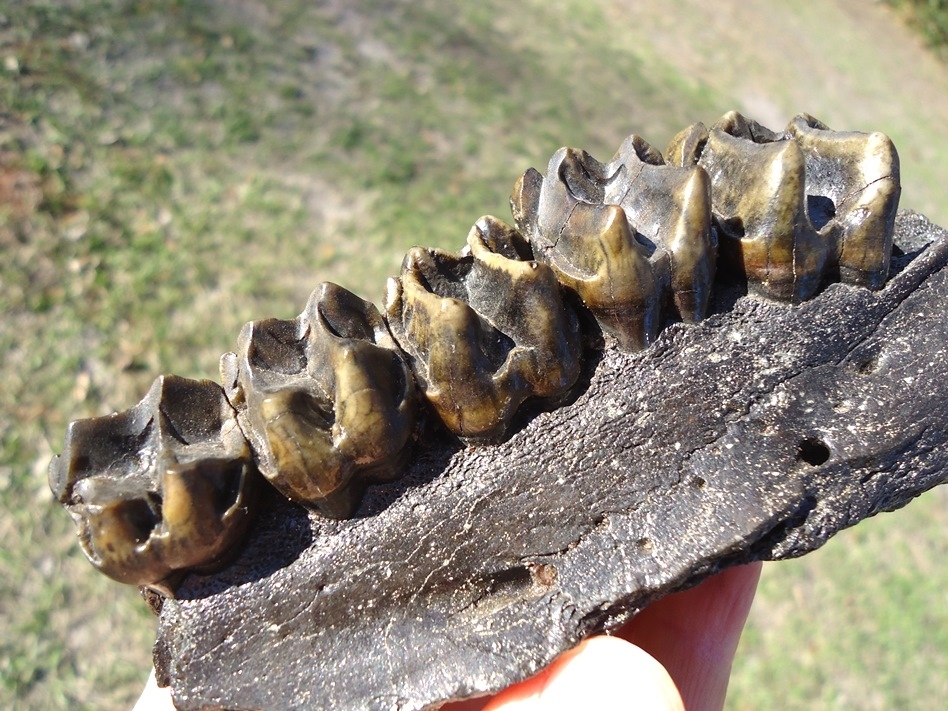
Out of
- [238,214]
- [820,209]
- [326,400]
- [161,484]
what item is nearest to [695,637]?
[820,209]

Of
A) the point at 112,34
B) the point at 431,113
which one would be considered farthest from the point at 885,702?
the point at 112,34

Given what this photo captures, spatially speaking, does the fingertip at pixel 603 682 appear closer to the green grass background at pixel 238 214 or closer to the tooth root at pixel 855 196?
the tooth root at pixel 855 196

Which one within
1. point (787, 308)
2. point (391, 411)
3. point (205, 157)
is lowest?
point (205, 157)

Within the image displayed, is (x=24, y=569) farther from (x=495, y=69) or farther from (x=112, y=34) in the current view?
(x=495, y=69)

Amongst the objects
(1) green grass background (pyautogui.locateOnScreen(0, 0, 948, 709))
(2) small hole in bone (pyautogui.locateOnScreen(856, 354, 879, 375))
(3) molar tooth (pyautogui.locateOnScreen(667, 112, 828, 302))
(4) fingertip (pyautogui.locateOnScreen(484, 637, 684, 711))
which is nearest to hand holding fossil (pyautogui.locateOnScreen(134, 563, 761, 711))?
(4) fingertip (pyautogui.locateOnScreen(484, 637, 684, 711))

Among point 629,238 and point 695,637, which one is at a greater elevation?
point 629,238

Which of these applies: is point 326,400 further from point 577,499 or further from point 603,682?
point 603,682
